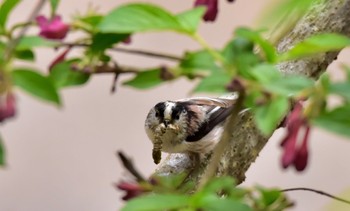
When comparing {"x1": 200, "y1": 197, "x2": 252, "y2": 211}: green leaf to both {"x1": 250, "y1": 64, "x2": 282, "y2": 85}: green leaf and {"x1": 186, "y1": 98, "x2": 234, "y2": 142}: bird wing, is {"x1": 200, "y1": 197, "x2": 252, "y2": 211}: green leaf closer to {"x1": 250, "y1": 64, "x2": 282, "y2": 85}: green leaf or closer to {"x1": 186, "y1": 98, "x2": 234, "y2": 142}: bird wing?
{"x1": 250, "y1": 64, "x2": 282, "y2": 85}: green leaf

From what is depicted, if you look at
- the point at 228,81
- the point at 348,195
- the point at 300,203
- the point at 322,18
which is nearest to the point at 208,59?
the point at 228,81

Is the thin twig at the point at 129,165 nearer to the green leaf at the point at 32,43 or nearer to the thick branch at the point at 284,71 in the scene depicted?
the green leaf at the point at 32,43

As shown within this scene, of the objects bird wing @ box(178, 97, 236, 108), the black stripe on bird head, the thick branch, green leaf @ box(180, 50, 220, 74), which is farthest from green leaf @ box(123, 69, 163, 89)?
the black stripe on bird head

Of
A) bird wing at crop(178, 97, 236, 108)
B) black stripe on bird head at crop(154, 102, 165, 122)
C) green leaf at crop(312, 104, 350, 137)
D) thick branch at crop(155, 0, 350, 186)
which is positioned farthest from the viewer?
black stripe on bird head at crop(154, 102, 165, 122)

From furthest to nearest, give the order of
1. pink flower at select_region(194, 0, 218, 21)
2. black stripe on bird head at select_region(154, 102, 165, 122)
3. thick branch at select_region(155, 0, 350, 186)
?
black stripe on bird head at select_region(154, 102, 165, 122)
thick branch at select_region(155, 0, 350, 186)
pink flower at select_region(194, 0, 218, 21)

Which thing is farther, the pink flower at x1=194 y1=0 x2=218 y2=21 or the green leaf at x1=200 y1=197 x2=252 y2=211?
the pink flower at x1=194 y1=0 x2=218 y2=21

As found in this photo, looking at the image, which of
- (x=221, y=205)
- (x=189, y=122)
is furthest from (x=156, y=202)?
(x=189, y=122)
